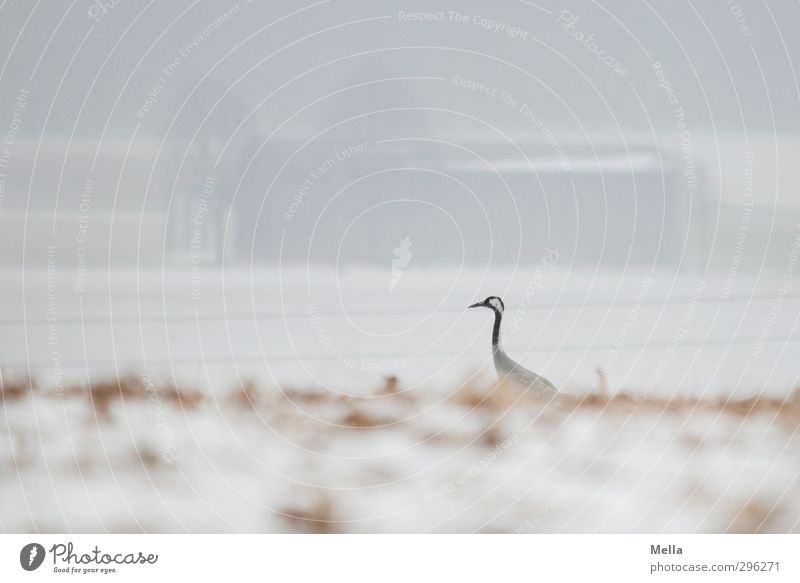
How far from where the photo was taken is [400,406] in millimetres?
1410

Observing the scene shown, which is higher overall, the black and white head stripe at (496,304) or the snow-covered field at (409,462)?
the black and white head stripe at (496,304)

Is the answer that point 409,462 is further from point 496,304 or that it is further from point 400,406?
point 496,304

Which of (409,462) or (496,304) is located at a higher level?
(496,304)

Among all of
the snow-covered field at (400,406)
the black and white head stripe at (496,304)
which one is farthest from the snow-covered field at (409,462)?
the black and white head stripe at (496,304)

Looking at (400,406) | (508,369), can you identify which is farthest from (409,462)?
(508,369)

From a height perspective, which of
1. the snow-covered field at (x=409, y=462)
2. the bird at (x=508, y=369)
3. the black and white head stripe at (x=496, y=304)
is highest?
the black and white head stripe at (x=496, y=304)

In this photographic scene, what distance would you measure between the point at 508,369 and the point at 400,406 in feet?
0.52

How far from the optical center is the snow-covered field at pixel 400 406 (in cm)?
140

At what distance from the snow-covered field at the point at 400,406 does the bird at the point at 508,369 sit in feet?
0.05

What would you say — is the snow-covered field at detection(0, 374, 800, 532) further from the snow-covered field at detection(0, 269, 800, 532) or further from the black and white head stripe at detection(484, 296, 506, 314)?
the black and white head stripe at detection(484, 296, 506, 314)

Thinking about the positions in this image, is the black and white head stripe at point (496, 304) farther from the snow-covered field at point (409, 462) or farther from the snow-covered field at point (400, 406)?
the snow-covered field at point (409, 462)

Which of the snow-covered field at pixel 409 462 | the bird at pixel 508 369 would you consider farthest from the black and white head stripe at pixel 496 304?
the snow-covered field at pixel 409 462

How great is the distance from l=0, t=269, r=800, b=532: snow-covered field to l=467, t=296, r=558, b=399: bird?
14 millimetres
